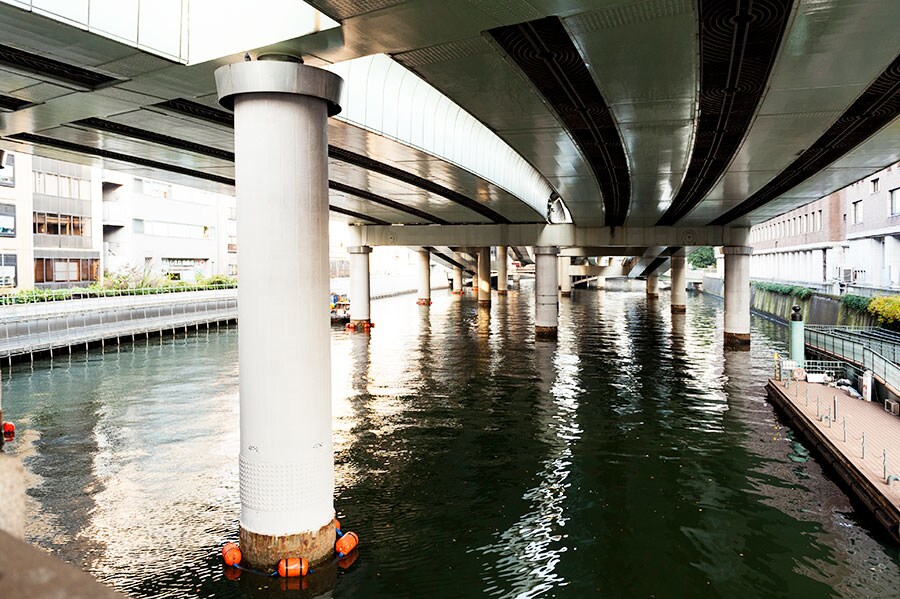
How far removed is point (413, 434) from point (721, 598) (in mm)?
10216

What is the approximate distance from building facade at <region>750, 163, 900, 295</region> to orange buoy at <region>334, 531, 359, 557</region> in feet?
122

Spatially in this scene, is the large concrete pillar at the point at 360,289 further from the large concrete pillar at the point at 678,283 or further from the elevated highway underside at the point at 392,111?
the large concrete pillar at the point at 678,283

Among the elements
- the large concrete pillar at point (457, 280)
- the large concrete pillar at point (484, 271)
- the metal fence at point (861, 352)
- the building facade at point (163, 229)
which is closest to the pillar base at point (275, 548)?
the metal fence at point (861, 352)

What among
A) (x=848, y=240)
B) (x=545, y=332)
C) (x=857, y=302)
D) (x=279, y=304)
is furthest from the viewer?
(x=848, y=240)

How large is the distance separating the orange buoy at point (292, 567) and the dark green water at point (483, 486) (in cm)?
17

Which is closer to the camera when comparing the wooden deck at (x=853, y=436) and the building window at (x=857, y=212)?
the wooden deck at (x=853, y=436)

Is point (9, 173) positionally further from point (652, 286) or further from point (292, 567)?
point (652, 286)

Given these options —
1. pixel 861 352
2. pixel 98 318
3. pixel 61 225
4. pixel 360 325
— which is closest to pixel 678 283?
pixel 360 325

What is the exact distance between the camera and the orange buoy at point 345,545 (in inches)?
442

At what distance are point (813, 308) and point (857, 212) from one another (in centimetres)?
1111

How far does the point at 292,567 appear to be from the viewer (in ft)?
34.3

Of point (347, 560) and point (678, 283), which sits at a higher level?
point (678, 283)

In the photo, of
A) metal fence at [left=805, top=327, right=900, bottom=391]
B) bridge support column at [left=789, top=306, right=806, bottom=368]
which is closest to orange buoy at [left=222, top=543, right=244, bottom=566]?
metal fence at [left=805, top=327, right=900, bottom=391]

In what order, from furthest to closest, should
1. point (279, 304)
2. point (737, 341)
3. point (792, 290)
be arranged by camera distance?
point (792, 290)
point (737, 341)
point (279, 304)
